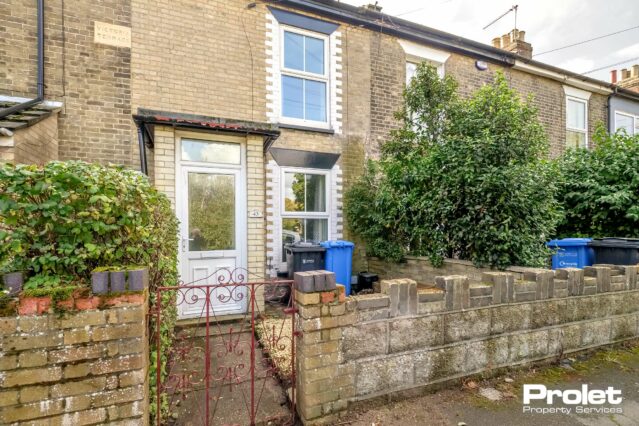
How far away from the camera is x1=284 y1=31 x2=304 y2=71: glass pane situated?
6.27 m

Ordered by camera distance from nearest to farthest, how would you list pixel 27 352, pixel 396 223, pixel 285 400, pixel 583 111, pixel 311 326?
pixel 27 352 → pixel 311 326 → pixel 285 400 → pixel 396 223 → pixel 583 111

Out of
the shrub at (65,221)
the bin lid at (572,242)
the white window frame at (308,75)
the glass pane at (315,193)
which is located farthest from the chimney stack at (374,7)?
the shrub at (65,221)

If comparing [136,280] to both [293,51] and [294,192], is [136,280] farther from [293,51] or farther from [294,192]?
A: [293,51]

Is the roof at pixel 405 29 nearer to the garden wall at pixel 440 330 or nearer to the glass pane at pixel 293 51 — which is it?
the glass pane at pixel 293 51

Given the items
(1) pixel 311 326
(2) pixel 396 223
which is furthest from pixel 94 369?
(2) pixel 396 223

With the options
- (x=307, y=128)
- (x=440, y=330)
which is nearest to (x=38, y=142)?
(x=307, y=128)

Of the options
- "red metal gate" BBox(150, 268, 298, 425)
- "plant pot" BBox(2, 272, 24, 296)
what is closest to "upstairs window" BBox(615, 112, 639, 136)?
"red metal gate" BBox(150, 268, 298, 425)

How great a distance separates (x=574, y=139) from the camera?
9930 mm

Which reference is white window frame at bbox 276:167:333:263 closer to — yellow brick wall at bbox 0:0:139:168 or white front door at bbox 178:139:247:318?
white front door at bbox 178:139:247:318

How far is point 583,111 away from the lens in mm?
10109

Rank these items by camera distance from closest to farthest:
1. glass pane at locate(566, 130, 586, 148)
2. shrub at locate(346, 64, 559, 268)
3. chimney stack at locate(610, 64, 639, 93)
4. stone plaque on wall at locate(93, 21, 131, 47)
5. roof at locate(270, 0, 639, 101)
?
shrub at locate(346, 64, 559, 268) < stone plaque on wall at locate(93, 21, 131, 47) < roof at locate(270, 0, 639, 101) < glass pane at locate(566, 130, 586, 148) < chimney stack at locate(610, 64, 639, 93)

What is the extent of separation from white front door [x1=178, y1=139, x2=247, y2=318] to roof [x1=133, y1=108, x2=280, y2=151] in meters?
0.41

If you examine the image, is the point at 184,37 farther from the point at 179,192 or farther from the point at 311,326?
the point at 311,326

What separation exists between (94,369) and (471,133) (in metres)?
4.96
